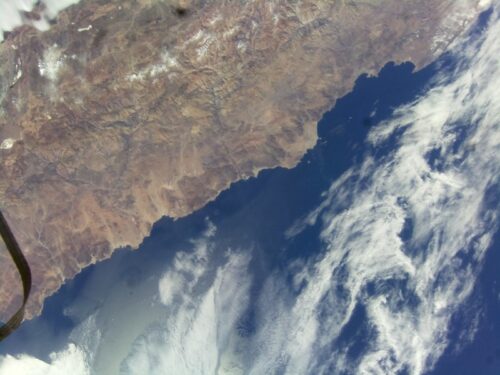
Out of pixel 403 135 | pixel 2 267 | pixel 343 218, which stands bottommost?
pixel 343 218

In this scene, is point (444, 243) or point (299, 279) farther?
point (299, 279)

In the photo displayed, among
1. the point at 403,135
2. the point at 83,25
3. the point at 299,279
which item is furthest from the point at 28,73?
the point at 403,135

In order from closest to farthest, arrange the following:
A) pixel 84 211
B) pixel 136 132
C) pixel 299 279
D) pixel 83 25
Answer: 1. pixel 83 25
2. pixel 136 132
3. pixel 84 211
4. pixel 299 279

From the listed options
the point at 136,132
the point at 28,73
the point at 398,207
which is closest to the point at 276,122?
the point at 136,132

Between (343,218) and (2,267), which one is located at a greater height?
(2,267)

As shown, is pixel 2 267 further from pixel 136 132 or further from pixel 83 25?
pixel 83 25

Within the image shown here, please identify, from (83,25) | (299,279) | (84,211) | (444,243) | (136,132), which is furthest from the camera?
(299,279)

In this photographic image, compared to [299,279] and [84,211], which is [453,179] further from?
[84,211]
